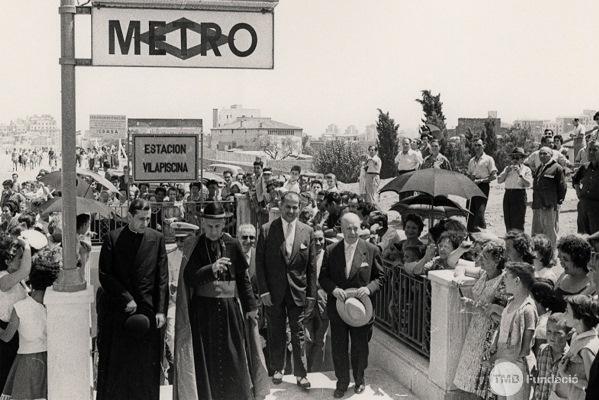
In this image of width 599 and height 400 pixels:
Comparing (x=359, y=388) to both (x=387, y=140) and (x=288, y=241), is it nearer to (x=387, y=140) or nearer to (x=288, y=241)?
(x=288, y=241)

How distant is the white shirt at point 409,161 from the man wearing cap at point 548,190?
393cm

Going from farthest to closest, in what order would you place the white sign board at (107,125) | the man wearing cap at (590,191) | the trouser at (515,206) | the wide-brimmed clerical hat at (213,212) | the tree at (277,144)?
the white sign board at (107,125) < the tree at (277,144) < the trouser at (515,206) < the man wearing cap at (590,191) < the wide-brimmed clerical hat at (213,212)

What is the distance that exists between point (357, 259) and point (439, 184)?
3.26m

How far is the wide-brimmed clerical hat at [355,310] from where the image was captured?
685 cm

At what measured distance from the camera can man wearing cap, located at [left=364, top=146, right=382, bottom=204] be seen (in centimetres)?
1817

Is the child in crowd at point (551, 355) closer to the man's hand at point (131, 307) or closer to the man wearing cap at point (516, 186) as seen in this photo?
the man's hand at point (131, 307)

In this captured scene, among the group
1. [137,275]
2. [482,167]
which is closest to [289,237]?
[137,275]

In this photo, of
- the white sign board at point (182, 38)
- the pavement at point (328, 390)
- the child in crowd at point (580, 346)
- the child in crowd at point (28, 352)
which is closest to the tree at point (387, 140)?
the pavement at point (328, 390)

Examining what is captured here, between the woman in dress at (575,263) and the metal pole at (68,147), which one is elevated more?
the metal pole at (68,147)

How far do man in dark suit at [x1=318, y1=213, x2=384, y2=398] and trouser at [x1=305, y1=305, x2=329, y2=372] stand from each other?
43.9 inches

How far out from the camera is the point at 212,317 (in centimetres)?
635

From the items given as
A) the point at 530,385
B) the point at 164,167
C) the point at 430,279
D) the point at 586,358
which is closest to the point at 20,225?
the point at 164,167

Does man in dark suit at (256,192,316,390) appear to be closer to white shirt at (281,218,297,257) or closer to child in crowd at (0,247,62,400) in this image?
white shirt at (281,218,297,257)

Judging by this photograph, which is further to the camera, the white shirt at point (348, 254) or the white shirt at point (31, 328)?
the white shirt at point (348, 254)
